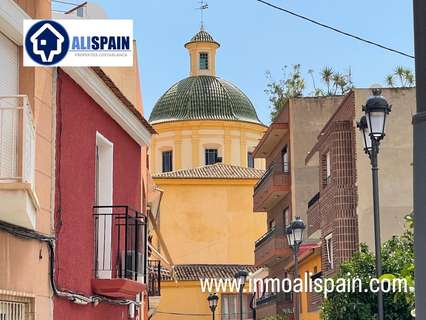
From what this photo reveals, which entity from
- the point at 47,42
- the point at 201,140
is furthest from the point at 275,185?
the point at 47,42

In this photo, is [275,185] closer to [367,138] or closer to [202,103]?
[367,138]

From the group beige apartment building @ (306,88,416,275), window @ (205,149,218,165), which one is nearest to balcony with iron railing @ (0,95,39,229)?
beige apartment building @ (306,88,416,275)

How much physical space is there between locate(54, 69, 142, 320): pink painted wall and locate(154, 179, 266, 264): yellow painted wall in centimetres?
4510

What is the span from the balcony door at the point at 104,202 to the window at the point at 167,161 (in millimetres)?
51186

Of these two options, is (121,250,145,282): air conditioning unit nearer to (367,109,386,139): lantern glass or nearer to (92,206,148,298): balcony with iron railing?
(92,206,148,298): balcony with iron railing

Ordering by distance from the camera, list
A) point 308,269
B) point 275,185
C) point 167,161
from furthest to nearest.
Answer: point 167,161
point 275,185
point 308,269

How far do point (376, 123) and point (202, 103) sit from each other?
175 feet

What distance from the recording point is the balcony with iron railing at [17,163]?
9.53 m

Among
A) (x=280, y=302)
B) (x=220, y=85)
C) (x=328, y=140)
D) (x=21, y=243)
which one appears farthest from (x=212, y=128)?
(x=21, y=243)

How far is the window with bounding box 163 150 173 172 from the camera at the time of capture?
6662 centimetres

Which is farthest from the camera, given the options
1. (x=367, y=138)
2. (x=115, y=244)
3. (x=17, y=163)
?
(x=115, y=244)

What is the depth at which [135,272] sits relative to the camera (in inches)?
610

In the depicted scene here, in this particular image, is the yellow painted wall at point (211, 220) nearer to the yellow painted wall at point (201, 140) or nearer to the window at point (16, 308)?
the yellow painted wall at point (201, 140)

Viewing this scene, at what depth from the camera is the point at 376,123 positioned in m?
14.1
